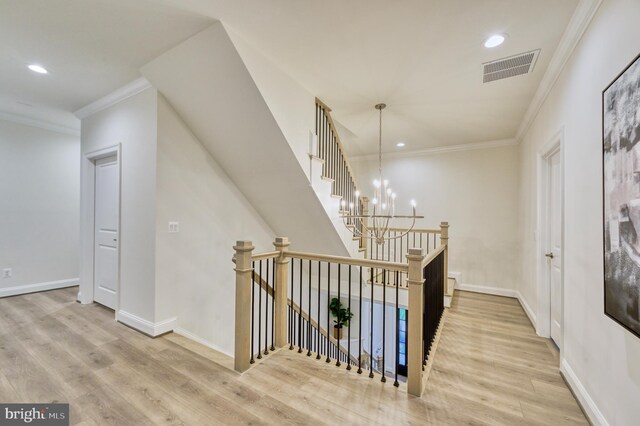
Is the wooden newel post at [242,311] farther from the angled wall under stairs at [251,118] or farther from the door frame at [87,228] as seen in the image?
the door frame at [87,228]

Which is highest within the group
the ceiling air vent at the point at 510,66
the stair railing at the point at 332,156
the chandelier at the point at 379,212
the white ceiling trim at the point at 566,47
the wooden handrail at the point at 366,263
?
the ceiling air vent at the point at 510,66

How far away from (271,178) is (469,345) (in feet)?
9.16

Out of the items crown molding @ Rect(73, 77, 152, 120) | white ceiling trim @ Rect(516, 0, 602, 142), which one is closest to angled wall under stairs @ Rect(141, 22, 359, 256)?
crown molding @ Rect(73, 77, 152, 120)

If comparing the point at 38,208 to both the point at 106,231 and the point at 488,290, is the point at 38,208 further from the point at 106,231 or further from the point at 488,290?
the point at 488,290

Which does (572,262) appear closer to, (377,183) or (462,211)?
(377,183)

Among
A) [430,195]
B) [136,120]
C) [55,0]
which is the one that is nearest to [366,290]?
[430,195]

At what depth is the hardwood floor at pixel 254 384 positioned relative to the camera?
5.53ft

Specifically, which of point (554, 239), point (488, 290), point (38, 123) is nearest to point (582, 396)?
point (554, 239)

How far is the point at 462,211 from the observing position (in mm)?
4898

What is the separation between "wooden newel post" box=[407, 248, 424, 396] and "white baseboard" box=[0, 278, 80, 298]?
5415mm

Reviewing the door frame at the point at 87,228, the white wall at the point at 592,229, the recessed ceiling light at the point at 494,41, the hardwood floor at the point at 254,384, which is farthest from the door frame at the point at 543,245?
the door frame at the point at 87,228

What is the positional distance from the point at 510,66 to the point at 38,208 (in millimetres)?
6460

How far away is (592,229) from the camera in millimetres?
1691

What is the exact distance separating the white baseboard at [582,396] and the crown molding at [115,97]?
14.7 ft
